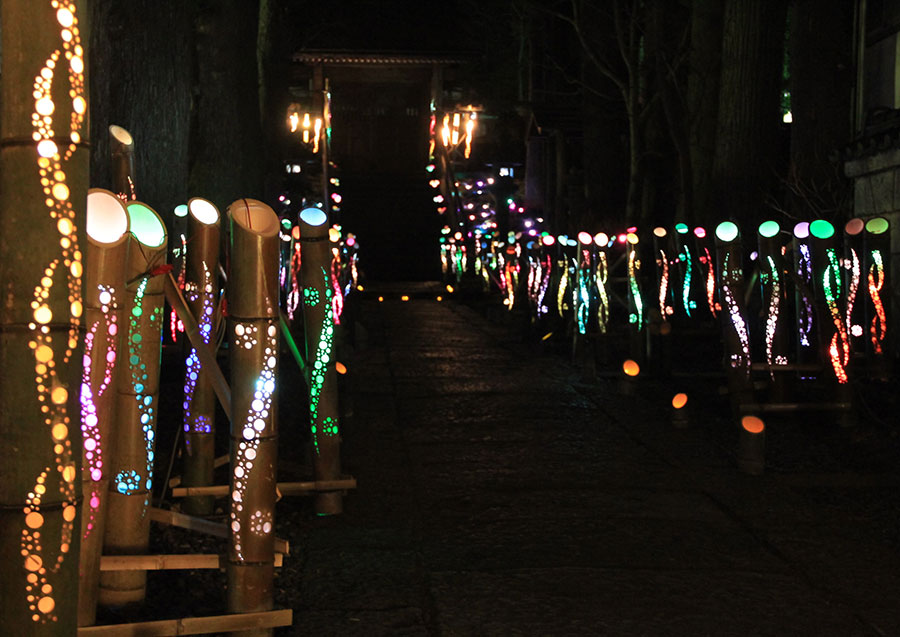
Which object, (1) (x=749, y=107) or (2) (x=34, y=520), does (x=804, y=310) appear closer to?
(1) (x=749, y=107)

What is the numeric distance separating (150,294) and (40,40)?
1294 millimetres

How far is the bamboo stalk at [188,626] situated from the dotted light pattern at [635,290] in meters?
7.00

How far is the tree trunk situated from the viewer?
13.2m

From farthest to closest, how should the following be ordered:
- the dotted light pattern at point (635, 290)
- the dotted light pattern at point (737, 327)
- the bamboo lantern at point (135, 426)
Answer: the dotted light pattern at point (635, 290) → the dotted light pattern at point (737, 327) → the bamboo lantern at point (135, 426)

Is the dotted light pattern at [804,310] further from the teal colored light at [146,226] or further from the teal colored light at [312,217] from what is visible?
the teal colored light at [146,226]

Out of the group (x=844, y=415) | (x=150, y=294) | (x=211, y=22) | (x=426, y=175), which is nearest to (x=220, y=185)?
(x=211, y=22)

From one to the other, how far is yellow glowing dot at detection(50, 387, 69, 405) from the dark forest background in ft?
15.6

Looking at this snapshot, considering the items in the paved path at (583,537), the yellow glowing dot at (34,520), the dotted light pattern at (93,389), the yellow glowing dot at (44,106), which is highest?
the yellow glowing dot at (44,106)

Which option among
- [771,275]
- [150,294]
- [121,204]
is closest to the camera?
[121,204]

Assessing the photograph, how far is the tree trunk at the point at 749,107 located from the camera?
43.2 feet

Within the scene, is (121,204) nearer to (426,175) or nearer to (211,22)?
(211,22)

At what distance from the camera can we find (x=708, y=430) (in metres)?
7.54

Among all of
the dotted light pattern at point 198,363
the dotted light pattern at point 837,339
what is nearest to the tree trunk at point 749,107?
the dotted light pattern at point 837,339

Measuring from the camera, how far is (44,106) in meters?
2.34
